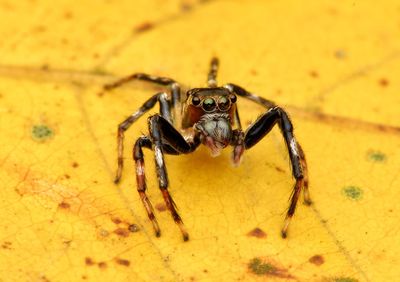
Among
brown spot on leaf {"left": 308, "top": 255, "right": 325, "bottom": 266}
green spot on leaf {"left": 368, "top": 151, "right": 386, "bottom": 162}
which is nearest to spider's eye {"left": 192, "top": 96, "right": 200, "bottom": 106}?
green spot on leaf {"left": 368, "top": 151, "right": 386, "bottom": 162}

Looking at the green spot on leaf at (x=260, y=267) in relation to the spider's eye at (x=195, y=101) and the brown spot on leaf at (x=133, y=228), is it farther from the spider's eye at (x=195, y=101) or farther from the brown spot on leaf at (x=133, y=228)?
the spider's eye at (x=195, y=101)

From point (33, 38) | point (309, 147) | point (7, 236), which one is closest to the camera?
point (7, 236)

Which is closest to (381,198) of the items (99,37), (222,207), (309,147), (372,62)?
(309,147)

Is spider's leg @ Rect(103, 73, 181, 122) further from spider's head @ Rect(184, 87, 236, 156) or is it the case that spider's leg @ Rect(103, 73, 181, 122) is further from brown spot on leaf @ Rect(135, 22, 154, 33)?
brown spot on leaf @ Rect(135, 22, 154, 33)

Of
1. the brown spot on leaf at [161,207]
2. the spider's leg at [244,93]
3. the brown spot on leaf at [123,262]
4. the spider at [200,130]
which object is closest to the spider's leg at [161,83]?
the spider at [200,130]

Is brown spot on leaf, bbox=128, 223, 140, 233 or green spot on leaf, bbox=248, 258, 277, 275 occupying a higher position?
brown spot on leaf, bbox=128, 223, 140, 233

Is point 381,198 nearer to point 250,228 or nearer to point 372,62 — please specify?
point 250,228
